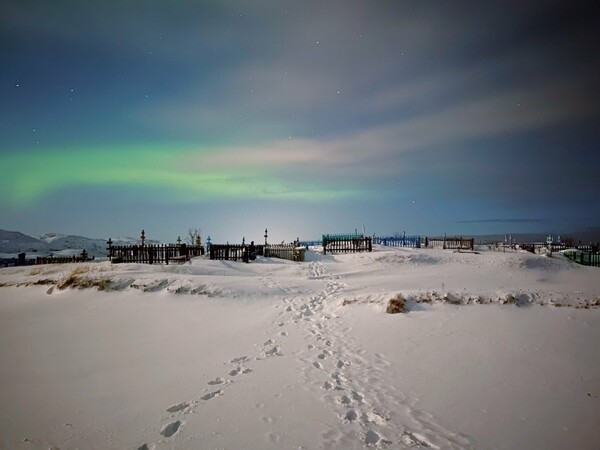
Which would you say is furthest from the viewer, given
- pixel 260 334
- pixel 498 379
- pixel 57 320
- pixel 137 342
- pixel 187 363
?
pixel 57 320

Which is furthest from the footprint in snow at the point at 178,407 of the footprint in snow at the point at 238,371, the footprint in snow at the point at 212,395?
the footprint in snow at the point at 238,371

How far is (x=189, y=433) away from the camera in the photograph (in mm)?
4102

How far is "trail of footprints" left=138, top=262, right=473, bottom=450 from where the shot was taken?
404cm

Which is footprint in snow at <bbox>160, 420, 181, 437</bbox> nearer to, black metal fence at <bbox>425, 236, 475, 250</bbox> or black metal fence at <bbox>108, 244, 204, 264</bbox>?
black metal fence at <bbox>108, 244, 204, 264</bbox>

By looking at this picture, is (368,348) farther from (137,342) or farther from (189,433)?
(137,342)

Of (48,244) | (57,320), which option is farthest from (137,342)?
(48,244)

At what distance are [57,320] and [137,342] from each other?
461 cm

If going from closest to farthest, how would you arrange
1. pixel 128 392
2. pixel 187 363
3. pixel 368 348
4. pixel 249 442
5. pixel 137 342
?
pixel 249 442, pixel 128 392, pixel 187 363, pixel 368 348, pixel 137 342

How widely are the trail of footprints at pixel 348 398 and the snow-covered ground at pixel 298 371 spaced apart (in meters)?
0.03

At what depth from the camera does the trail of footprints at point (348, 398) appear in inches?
159

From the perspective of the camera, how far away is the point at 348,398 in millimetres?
5133

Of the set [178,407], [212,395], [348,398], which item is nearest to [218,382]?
[212,395]

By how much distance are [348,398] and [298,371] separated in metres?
1.36

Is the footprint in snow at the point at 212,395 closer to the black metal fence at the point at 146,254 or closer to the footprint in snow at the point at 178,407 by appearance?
the footprint in snow at the point at 178,407
